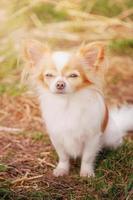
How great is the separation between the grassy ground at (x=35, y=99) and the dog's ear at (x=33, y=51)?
700 mm

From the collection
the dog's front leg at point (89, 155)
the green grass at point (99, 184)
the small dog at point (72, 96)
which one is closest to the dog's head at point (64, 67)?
the small dog at point (72, 96)

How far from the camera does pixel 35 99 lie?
5090 mm

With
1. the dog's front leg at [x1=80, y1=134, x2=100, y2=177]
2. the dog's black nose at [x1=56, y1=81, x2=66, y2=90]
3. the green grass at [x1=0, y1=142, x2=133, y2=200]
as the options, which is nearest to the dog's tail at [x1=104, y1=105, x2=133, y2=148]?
the green grass at [x1=0, y1=142, x2=133, y2=200]

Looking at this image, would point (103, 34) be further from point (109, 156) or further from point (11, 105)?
point (109, 156)

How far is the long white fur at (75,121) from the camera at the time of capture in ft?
12.3

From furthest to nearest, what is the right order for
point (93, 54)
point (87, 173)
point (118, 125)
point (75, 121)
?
point (118, 125), point (87, 173), point (75, 121), point (93, 54)

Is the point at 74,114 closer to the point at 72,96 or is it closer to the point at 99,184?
the point at 72,96

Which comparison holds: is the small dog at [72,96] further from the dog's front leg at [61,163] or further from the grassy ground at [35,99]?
the grassy ground at [35,99]

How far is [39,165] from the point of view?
411 cm

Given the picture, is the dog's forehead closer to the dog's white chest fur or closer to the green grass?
the dog's white chest fur

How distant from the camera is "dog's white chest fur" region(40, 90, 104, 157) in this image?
12.3 feet

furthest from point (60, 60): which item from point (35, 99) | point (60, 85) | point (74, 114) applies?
point (35, 99)

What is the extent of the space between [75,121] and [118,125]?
0.59 meters

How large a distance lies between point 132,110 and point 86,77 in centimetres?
82
